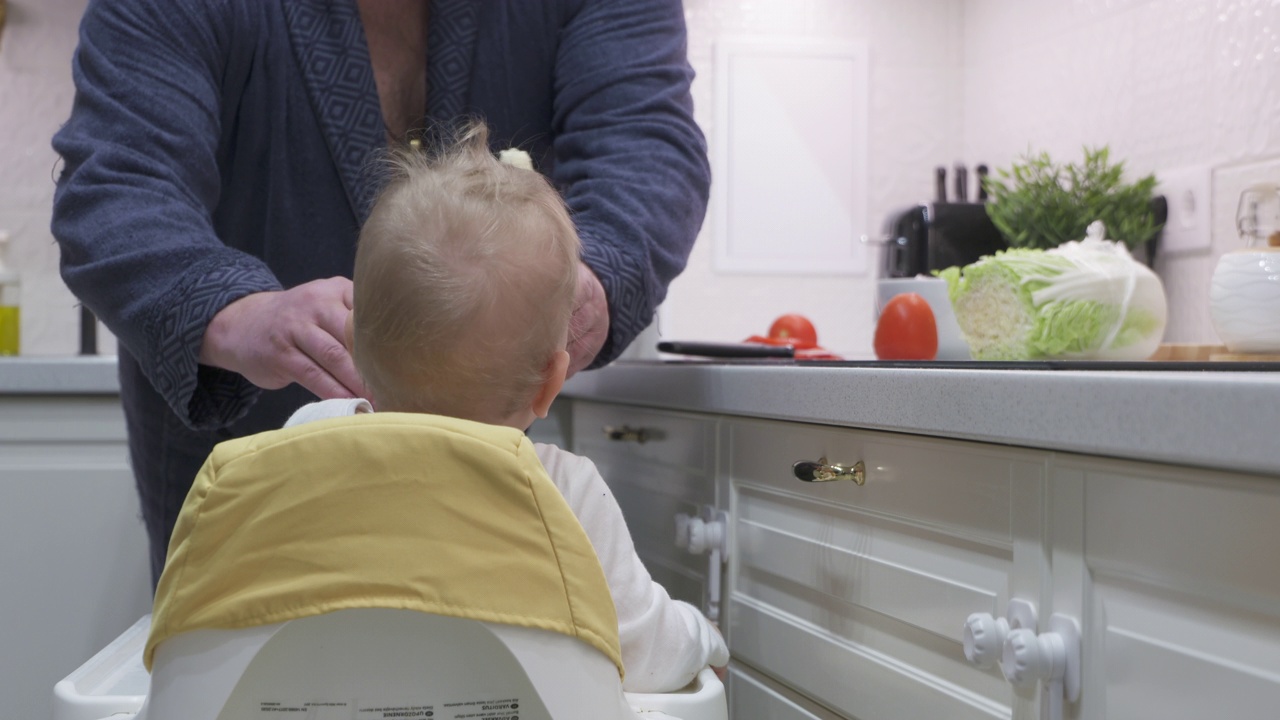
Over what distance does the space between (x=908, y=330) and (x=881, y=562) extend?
340 millimetres

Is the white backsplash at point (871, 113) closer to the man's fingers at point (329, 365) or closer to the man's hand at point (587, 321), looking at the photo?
the man's hand at point (587, 321)

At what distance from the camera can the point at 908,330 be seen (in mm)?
1068

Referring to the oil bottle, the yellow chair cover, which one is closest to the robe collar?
the yellow chair cover

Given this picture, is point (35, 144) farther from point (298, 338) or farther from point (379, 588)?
point (379, 588)

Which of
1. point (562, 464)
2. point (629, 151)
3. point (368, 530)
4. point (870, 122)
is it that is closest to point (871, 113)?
point (870, 122)

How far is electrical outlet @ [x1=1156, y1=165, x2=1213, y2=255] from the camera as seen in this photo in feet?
4.81

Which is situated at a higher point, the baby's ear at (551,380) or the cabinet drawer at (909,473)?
the baby's ear at (551,380)

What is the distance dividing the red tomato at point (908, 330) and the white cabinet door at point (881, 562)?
0.17m

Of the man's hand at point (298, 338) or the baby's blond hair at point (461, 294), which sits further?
the man's hand at point (298, 338)

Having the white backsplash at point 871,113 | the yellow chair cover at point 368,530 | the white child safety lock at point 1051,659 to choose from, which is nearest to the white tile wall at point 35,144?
the white backsplash at point 871,113

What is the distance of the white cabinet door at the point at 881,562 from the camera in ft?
2.15

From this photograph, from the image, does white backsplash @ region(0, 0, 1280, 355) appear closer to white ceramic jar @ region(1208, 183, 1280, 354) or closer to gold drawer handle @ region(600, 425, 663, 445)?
gold drawer handle @ region(600, 425, 663, 445)

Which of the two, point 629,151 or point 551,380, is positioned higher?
point 629,151

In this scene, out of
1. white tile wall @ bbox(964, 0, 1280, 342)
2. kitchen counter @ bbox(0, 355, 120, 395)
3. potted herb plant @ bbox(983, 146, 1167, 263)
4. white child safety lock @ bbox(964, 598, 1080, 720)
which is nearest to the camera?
white child safety lock @ bbox(964, 598, 1080, 720)
